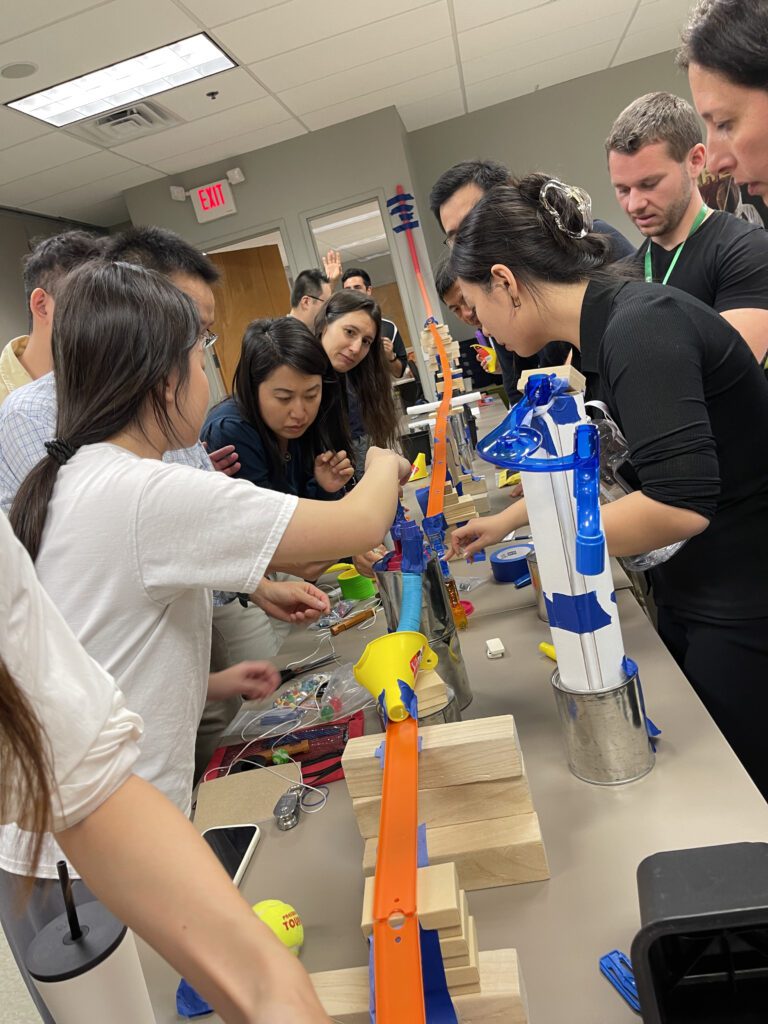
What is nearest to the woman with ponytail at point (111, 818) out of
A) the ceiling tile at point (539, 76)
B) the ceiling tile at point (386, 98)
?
the ceiling tile at point (386, 98)

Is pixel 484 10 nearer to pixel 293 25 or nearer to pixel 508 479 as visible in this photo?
pixel 293 25

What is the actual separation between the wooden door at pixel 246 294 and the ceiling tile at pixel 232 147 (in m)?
1.27

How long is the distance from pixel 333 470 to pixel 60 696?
174cm

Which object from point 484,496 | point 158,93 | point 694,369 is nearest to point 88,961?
point 694,369

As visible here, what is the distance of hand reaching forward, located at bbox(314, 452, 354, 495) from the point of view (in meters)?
2.24

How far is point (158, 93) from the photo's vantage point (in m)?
4.32

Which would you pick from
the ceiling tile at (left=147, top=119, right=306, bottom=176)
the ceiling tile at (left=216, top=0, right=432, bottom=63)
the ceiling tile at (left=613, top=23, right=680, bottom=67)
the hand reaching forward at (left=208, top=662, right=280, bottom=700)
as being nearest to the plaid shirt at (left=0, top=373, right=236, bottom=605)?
the hand reaching forward at (left=208, top=662, right=280, bottom=700)

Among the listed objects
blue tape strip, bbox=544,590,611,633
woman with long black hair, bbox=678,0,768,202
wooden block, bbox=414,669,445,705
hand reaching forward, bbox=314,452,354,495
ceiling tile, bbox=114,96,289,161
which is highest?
ceiling tile, bbox=114,96,289,161

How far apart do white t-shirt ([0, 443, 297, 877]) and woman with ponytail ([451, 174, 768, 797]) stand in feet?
1.72

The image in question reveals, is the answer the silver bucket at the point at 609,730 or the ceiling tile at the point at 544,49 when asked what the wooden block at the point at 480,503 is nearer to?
the silver bucket at the point at 609,730

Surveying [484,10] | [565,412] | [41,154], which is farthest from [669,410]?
[41,154]

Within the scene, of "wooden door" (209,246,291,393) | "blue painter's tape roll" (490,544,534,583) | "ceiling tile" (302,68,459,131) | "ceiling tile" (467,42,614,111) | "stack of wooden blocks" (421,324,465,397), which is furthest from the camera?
"wooden door" (209,246,291,393)

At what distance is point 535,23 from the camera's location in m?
4.76

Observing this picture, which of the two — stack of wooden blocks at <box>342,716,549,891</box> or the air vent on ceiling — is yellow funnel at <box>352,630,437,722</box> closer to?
stack of wooden blocks at <box>342,716,549,891</box>
